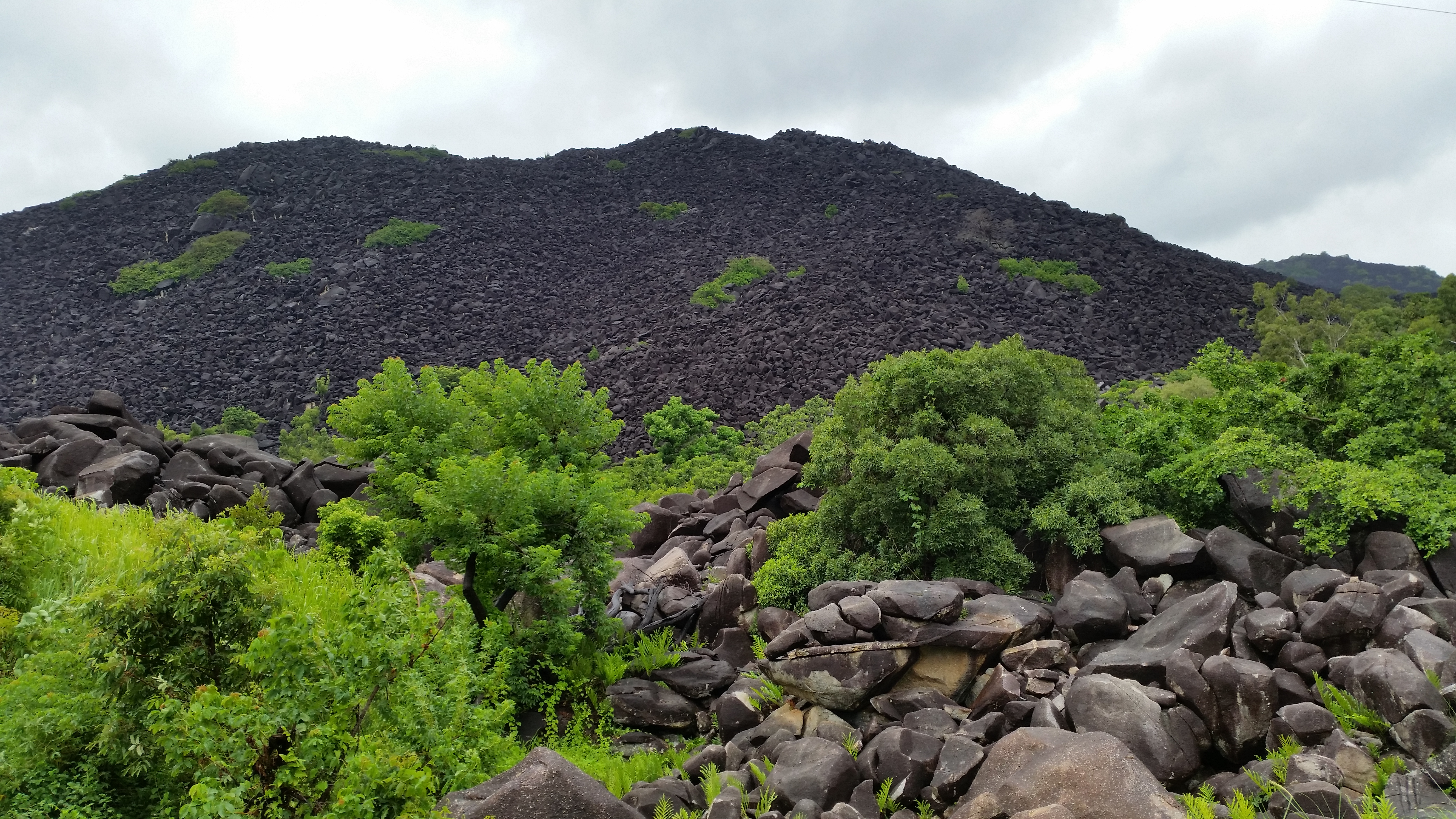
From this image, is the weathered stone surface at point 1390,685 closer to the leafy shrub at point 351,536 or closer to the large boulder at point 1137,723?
the large boulder at point 1137,723

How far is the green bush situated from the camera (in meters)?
55.1

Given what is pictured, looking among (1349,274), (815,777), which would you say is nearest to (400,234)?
(815,777)

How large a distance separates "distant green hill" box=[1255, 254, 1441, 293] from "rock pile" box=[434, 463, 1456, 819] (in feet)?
254

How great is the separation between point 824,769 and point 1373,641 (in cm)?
493

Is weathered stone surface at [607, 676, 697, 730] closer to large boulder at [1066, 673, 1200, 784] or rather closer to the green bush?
large boulder at [1066, 673, 1200, 784]

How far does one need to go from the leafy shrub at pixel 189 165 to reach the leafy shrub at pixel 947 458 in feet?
220

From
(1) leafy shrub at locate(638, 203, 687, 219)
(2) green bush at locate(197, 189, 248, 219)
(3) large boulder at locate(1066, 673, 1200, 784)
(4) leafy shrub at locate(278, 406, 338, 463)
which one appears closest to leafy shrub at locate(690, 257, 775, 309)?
(1) leafy shrub at locate(638, 203, 687, 219)

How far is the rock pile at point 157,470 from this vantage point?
54.0 ft

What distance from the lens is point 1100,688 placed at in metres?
6.96

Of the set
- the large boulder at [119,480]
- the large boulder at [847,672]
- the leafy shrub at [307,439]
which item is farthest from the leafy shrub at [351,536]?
the leafy shrub at [307,439]

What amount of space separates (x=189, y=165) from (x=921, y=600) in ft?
234

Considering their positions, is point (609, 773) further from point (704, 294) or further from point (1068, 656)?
point (704, 294)

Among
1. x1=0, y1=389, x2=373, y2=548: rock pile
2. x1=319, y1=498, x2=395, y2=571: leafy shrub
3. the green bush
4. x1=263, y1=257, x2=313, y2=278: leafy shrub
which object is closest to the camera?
x1=319, y1=498, x2=395, y2=571: leafy shrub

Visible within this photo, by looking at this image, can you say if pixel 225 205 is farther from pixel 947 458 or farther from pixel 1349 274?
pixel 1349 274
